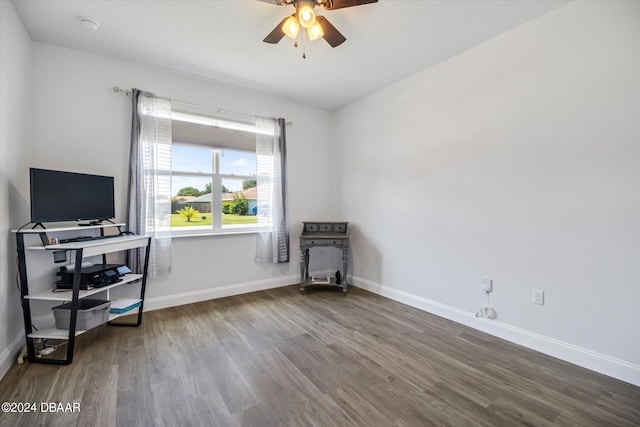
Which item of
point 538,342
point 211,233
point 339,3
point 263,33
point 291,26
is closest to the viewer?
point 339,3

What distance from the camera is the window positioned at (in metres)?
3.16

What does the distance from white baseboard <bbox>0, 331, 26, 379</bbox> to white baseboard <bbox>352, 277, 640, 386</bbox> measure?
134 inches

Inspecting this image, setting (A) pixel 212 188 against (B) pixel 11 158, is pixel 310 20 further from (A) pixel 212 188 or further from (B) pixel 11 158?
(B) pixel 11 158

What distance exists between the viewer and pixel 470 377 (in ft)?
5.90

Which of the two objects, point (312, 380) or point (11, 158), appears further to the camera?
point (11, 158)

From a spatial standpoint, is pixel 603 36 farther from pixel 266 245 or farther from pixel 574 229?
pixel 266 245

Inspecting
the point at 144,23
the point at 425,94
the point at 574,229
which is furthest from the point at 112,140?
the point at 574,229

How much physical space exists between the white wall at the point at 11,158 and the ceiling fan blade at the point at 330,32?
2149 mm

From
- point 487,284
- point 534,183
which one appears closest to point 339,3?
point 534,183

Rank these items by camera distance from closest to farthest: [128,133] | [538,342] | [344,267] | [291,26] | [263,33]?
[291,26] < [538,342] < [263,33] < [128,133] < [344,267]

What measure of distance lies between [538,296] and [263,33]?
319 cm

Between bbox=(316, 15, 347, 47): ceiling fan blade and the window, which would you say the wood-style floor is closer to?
the window

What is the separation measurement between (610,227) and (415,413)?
1.81 m

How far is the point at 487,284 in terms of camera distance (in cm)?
243
